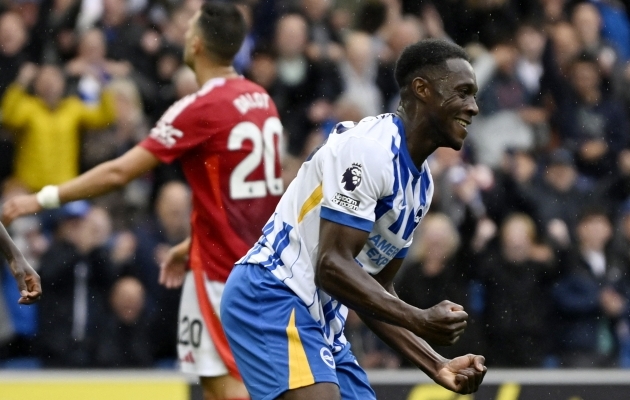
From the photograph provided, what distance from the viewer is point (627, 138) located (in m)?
11.6

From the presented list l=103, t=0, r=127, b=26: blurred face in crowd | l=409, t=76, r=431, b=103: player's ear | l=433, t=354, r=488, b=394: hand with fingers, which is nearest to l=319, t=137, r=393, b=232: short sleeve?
l=409, t=76, r=431, b=103: player's ear

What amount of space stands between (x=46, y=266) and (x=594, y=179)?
Result: 16.2ft

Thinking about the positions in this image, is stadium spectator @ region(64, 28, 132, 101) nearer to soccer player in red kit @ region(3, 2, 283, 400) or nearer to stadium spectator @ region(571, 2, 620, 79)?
soccer player in red kit @ region(3, 2, 283, 400)

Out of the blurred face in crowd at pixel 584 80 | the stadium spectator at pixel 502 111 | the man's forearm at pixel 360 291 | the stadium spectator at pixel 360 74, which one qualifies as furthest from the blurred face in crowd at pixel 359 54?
the man's forearm at pixel 360 291

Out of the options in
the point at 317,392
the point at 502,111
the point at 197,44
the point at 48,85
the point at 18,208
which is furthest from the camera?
the point at 502,111

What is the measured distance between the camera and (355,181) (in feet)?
15.8

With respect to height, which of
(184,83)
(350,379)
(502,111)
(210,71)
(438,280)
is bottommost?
(438,280)

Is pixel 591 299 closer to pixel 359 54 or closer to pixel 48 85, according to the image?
pixel 359 54

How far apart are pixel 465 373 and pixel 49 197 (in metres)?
→ 2.95

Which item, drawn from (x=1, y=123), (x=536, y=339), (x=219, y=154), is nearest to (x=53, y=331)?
(x=1, y=123)

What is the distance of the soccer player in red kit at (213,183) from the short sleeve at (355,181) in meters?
2.05

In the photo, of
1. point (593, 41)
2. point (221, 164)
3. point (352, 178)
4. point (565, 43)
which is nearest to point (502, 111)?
point (565, 43)

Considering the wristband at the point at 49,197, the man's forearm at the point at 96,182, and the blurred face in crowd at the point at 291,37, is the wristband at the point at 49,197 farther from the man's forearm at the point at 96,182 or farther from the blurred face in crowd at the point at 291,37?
the blurred face in crowd at the point at 291,37

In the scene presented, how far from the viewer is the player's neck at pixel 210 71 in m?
7.14
